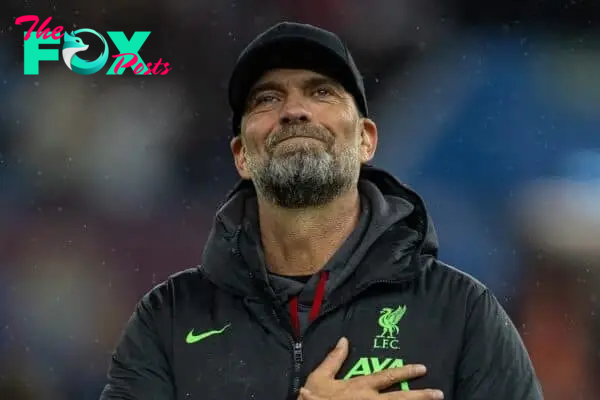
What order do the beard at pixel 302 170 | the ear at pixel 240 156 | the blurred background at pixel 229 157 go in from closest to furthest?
the beard at pixel 302 170
the ear at pixel 240 156
the blurred background at pixel 229 157

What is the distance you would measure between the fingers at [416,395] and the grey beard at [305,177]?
48 cm

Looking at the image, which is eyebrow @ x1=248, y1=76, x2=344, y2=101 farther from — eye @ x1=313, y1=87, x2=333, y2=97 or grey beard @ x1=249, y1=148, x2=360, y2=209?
grey beard @ x1=249, y1=148, x2=360, y2=209

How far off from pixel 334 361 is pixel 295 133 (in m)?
0.49

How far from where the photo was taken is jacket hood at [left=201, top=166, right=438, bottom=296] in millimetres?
1661

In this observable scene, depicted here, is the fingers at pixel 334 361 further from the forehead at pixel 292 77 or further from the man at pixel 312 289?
the forehead at pixel 292 77

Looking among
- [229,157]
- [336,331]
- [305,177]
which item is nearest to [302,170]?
[305,177]

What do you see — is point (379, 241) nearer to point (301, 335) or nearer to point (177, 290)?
point (301, 335)

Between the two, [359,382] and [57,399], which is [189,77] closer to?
[57,399]

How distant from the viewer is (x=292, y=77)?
1.78 m

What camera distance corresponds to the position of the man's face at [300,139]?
1.70 m

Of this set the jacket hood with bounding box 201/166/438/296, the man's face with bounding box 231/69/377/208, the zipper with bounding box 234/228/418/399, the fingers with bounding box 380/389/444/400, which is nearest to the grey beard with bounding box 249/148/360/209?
the man's face with bounding box 231/69/377/208

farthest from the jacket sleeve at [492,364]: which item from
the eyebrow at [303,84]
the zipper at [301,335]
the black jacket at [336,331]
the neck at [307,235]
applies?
the eyebrow at [303,84]

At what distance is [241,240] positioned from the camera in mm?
1810

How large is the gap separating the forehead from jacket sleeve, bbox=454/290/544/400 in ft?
2.03
